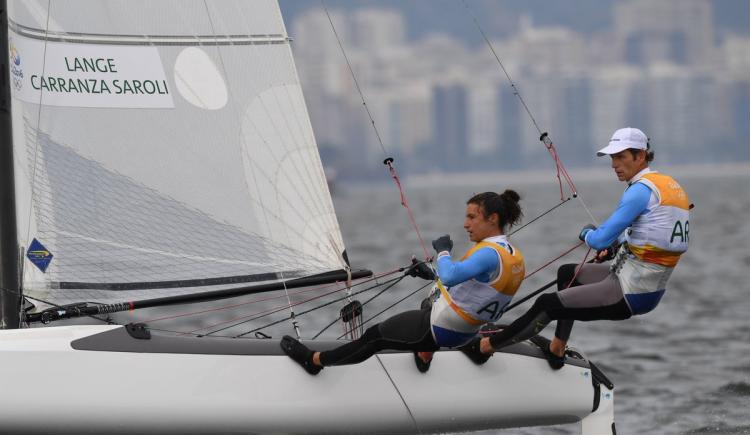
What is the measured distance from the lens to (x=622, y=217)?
16.9ft

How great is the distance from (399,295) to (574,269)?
778cm

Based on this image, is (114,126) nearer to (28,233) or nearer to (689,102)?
(28,233)

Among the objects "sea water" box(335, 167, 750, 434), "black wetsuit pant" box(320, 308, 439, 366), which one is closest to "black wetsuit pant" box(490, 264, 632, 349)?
"black wetsuit pant" box(320, 308, 439, 366)

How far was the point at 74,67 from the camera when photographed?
5.85 metres

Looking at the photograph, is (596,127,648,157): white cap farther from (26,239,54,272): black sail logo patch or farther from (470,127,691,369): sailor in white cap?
(26,239,54,272): black sail logo patch

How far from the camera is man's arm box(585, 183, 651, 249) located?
5109 millimetres

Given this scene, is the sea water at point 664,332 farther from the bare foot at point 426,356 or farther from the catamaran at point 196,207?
the bare foot at point 426,356

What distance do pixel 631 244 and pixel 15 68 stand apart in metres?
2.43

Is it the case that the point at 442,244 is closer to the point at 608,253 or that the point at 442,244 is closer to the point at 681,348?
the point at 608,253

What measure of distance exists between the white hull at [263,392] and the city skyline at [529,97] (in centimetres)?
10345

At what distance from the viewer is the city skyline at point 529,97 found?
138 m

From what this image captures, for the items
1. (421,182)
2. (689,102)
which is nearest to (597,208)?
(421,182)

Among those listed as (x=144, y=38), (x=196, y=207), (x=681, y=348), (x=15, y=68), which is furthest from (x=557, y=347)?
(x=681, y=348)

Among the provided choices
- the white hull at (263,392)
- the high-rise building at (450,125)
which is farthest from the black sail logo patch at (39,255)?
the high-rise building at (450,125)
